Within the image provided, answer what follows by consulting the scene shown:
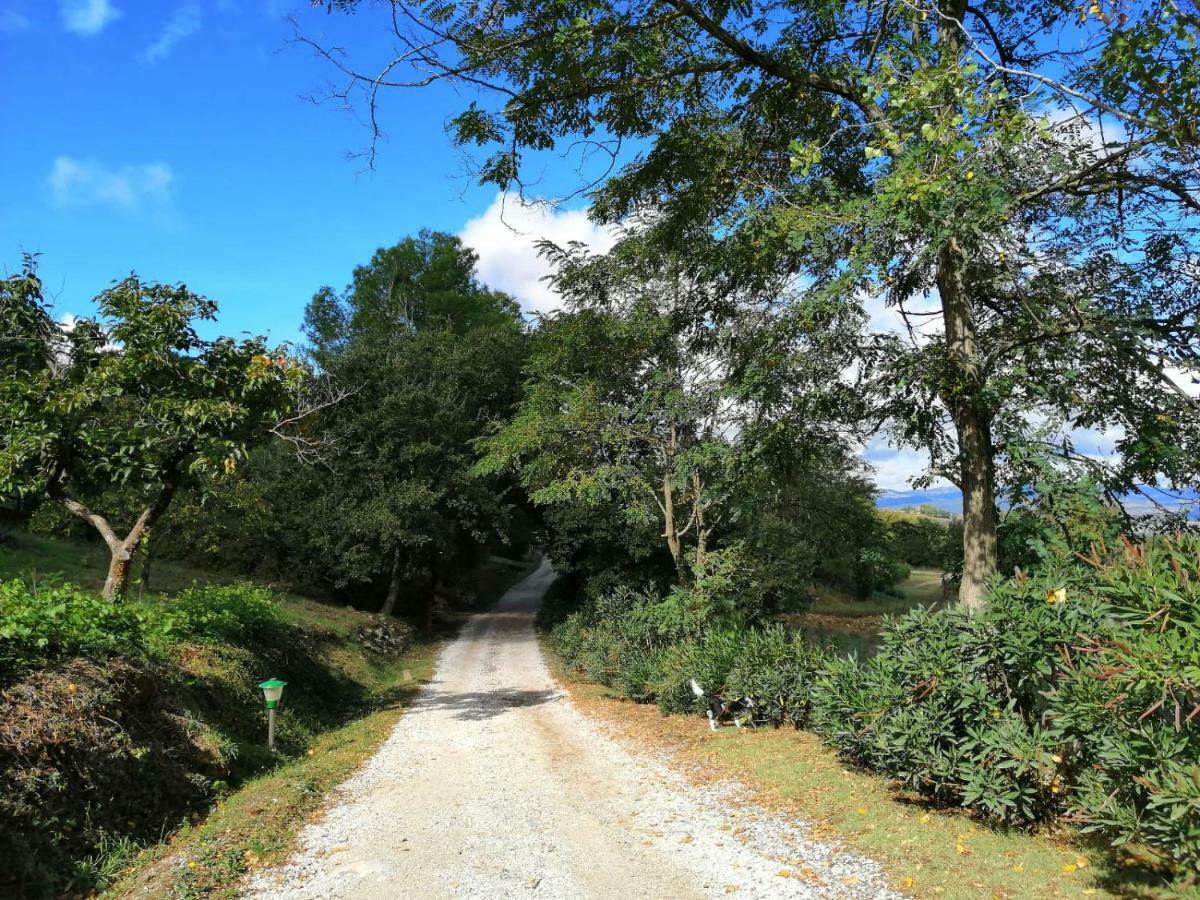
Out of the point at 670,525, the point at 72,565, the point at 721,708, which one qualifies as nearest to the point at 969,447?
the point at 721,708

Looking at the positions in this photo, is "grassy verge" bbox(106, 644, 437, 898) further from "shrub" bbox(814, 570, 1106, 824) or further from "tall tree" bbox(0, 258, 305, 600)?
"shrub" bbox(814, 570, 1106, 824)

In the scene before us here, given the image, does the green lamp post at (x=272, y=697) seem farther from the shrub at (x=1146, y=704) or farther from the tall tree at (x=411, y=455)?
the tall tree at (x=411, y=455)

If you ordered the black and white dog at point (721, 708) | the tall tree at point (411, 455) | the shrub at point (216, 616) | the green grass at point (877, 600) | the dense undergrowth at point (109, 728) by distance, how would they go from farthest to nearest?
1. the green grass at point (877, 600)
2. the tall tree at point (411, 455)
3. the black and white dog at point (721, 708)
4. the shrub at point (216, 616)
5. the dense undergrowth at point (109, 728)

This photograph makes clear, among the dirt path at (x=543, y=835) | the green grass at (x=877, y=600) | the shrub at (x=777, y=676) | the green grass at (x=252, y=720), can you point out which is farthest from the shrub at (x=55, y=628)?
the green grass at (x=877, y=600)

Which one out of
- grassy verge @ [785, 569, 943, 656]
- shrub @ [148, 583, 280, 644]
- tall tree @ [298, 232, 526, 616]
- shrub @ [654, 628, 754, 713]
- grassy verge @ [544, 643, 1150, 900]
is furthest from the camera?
tall tree @ [298, 232, 526, 616]

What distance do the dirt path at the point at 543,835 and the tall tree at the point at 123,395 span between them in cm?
471

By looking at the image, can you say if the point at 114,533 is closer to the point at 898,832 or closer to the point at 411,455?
the point at 898,832

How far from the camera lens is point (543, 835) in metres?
6.49

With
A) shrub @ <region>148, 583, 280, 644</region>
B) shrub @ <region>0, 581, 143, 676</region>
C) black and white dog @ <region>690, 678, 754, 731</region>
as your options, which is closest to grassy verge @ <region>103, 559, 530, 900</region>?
shrub @ <region>0, 581, 143, 676</region>

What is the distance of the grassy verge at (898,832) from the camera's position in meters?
4.83

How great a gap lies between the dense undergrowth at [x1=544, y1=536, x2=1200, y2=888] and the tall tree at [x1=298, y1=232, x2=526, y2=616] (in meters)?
16.9

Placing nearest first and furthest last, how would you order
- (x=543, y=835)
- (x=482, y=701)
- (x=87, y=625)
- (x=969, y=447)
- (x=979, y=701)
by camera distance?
(x=979, y=701) → (x=543, y=835) → (x=87, y=625) → (x=969, y=447) → (x=482, y=701)

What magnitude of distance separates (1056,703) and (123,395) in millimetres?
11155

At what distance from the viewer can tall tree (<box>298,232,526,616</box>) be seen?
23.5m
